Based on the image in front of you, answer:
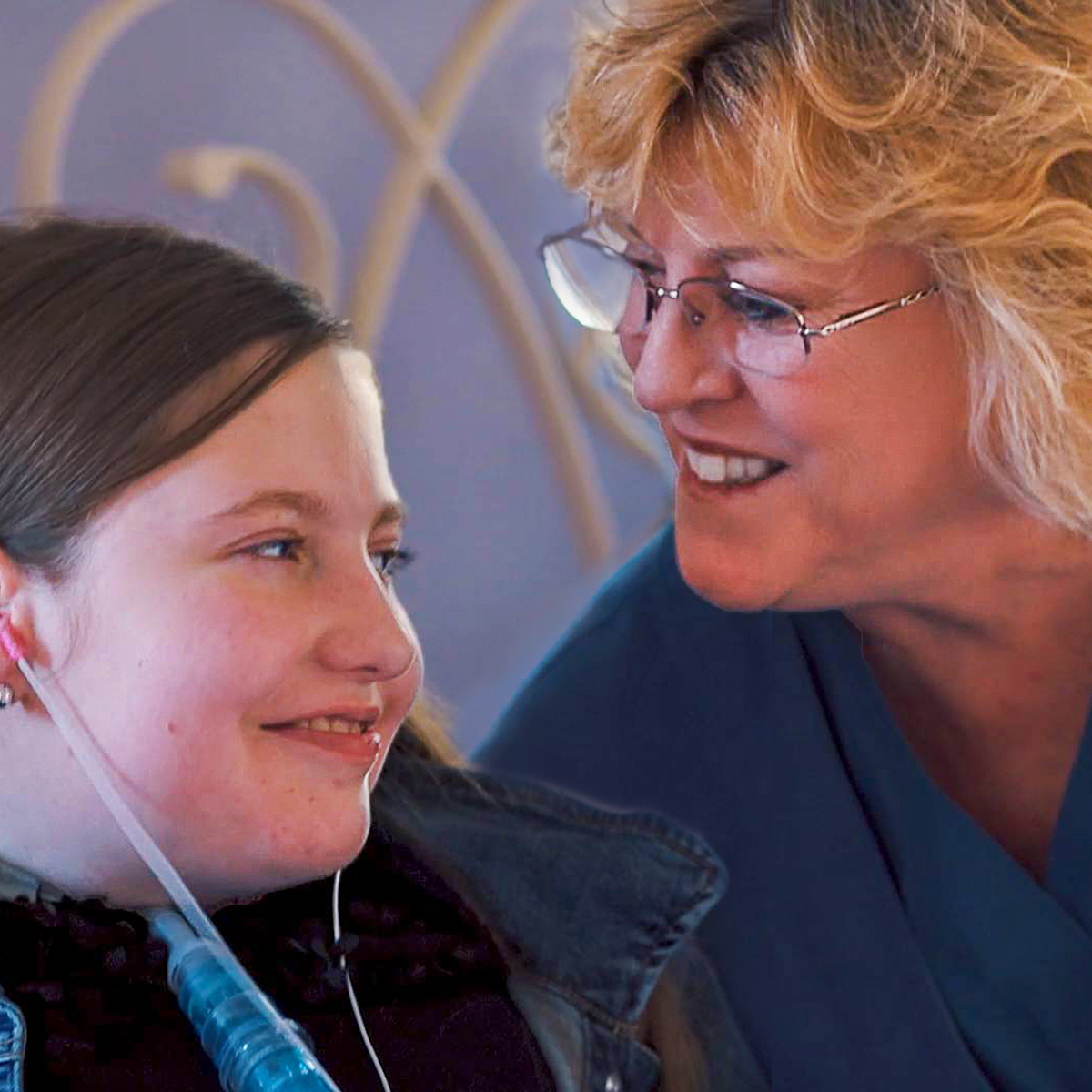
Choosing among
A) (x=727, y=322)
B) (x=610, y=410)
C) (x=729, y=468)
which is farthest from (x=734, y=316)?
(x=610, y=410)

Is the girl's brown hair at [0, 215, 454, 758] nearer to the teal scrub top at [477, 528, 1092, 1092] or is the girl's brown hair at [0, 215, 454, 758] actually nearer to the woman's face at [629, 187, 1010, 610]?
the woman's face at [629, 187, 1010, 610]

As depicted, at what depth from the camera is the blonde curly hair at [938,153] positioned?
1.27 m

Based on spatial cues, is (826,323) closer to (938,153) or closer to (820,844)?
(938,153)

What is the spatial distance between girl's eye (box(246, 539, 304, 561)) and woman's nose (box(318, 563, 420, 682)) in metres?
0.03

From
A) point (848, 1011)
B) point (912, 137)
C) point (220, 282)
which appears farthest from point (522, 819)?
point (912, 137)

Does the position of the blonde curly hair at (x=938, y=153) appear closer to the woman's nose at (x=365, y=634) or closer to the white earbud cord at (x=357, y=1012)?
the woman's nose at (x=365, y=634)

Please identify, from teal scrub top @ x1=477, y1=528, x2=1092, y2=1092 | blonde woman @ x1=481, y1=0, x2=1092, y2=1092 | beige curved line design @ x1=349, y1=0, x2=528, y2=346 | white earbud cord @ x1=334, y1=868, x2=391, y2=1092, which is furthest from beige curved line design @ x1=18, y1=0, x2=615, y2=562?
white earbud cord @ x1=334, y1=868, x2=391, y2=1092

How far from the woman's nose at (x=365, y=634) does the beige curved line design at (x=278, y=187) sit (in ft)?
2.58

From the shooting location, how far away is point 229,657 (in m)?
1.05

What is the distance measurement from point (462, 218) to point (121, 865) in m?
1.23

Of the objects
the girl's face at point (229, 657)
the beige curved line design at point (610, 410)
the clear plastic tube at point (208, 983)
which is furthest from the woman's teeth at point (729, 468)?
the beige curved line design at point (610, 410)

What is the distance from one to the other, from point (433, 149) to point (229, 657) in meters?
1.20

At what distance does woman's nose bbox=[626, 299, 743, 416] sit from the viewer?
1.32 m

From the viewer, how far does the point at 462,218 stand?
2.15 metres
